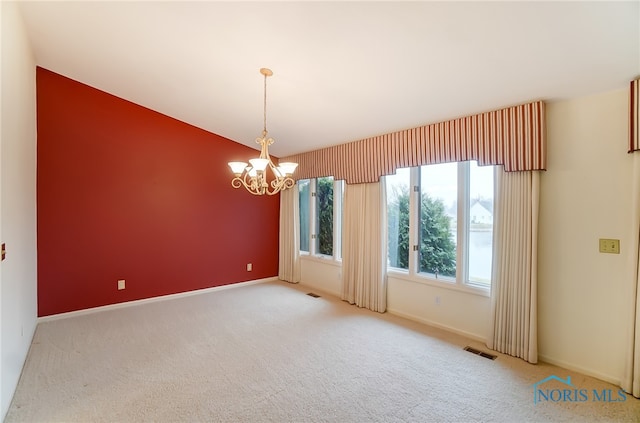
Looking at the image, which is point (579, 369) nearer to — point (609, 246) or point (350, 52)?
point (609, 246)

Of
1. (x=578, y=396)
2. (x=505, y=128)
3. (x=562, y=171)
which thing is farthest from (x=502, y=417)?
(x=505, y=128)

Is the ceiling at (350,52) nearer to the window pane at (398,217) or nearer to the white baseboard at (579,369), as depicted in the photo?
the window pane at (398,217)

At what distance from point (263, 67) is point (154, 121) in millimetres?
2595

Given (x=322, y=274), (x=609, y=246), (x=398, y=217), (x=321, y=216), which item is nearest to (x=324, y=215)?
(x=321, y=216)

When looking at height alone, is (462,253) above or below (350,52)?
below

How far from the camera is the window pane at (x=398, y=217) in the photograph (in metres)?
4.22

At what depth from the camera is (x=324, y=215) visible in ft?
18.5

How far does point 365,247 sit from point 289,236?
1.94m

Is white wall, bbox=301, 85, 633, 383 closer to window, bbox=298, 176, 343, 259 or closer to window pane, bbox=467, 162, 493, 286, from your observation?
window pane, bbox=467, 162, 493, 286

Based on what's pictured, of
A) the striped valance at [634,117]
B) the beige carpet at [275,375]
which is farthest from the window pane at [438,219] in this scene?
the striped valance at [634,117]

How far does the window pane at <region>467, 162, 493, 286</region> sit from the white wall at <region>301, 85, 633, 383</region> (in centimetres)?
52

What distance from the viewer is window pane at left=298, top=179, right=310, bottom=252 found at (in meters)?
5.93

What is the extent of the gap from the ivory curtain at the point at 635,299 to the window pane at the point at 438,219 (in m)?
1.53

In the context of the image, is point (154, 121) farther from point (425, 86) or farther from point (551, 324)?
point (551, 324)
